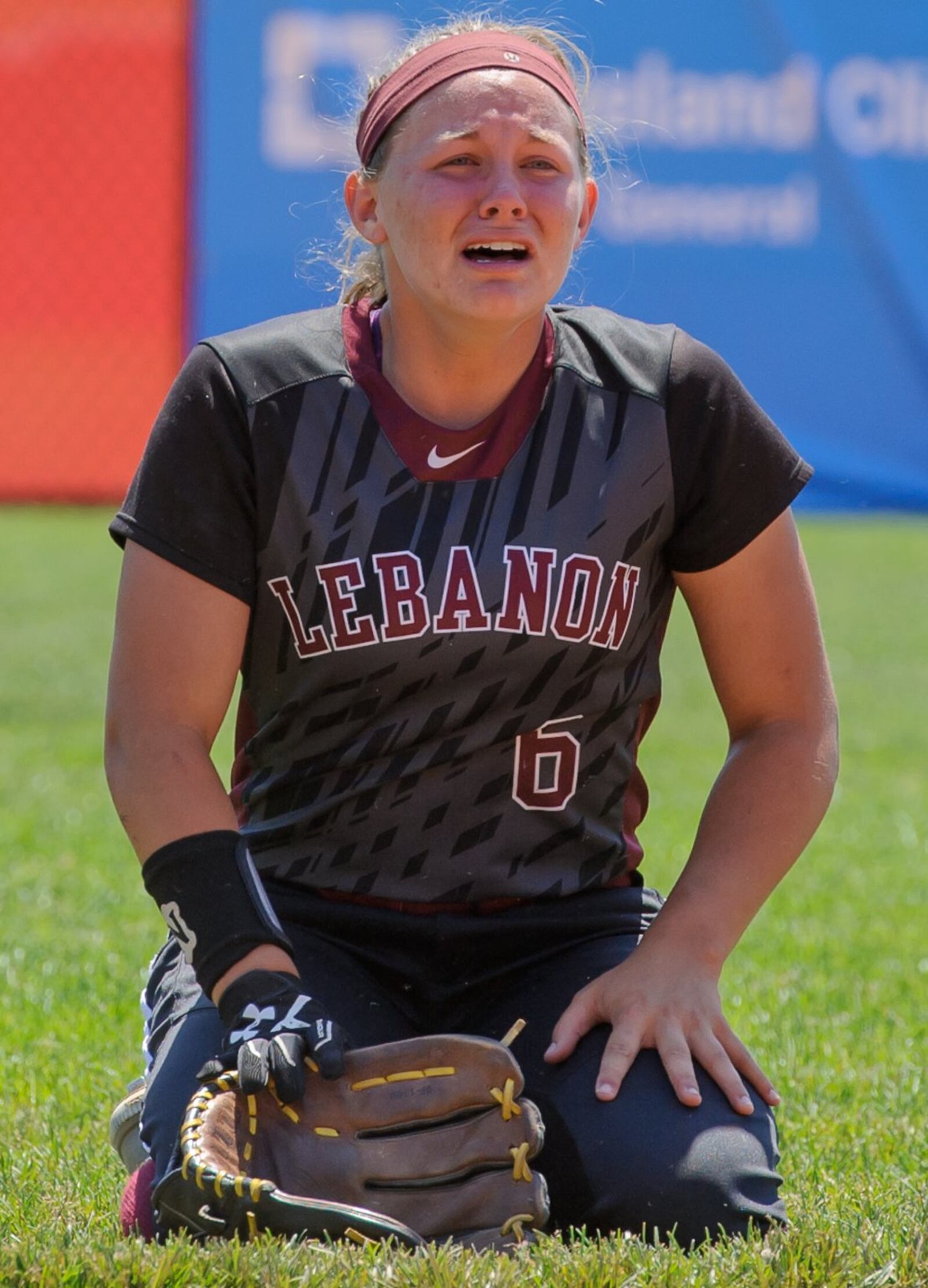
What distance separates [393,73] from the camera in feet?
7.98

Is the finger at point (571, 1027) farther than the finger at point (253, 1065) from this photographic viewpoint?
Yes

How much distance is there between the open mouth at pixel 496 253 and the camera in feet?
7.44

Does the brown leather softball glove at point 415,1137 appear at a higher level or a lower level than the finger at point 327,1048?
lower

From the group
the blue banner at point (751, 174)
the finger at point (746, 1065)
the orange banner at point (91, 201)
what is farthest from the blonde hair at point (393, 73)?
the orange banner at point (91, 201)

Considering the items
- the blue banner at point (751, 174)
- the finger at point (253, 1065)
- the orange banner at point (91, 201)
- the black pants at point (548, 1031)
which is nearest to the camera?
the finger at point (253, 1065)

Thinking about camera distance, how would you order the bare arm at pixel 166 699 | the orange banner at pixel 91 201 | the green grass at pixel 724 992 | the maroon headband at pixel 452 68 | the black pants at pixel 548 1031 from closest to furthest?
the green grass at pixel 724 992, the black pants at pixel 548 1031, the bare arm at pixel 166 699, the maroon headband at pixel 452 68, the orange banner at pixel 91 201

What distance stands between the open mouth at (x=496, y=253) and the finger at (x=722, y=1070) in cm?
96

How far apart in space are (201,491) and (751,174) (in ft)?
26.7

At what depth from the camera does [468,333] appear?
92.2 inches

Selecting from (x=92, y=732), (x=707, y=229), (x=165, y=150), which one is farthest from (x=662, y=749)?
(x=165, y=150)

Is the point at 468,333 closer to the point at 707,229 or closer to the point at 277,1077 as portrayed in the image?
the point at 277,1077

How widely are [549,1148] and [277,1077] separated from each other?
0.37 meters

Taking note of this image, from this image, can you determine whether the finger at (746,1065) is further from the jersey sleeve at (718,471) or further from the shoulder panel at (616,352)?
the shoulder panel at (616,352)

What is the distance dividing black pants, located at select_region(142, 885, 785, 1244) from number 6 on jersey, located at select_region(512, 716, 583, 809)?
140 millimetres
